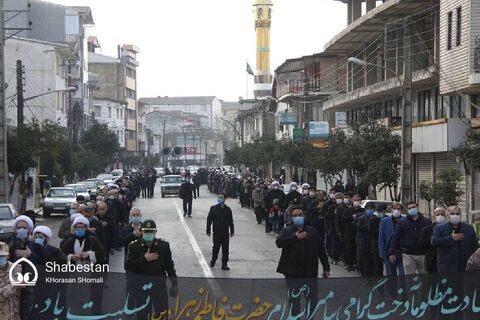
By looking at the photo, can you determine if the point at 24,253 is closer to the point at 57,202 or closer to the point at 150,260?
the point at 150,260

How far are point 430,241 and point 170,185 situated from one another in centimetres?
5082

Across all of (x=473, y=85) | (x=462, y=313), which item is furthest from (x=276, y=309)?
(x=473, y=85)

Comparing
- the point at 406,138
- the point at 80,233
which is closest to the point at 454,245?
the point at 80,233

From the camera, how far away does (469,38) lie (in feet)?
106

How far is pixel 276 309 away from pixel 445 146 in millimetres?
26712

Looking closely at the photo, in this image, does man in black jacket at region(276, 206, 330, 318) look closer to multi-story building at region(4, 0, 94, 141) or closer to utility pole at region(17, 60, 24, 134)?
utility pole at region(17, 60, 24, 134)

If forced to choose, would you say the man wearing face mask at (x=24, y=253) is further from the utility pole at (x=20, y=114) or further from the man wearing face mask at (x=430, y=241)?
the utility pole at (x=20, y=114)

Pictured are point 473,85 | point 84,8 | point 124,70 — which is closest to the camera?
point 473,85

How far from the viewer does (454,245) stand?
45.2ft

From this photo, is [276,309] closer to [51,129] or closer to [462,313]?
[462,313]

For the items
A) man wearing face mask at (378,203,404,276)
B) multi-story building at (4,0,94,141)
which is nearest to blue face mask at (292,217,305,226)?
man wearing face mask at (378,203,404,276)

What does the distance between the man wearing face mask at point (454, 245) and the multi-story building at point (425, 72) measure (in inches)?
556

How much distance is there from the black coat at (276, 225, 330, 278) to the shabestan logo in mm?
3452

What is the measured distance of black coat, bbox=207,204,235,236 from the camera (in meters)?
22.0
